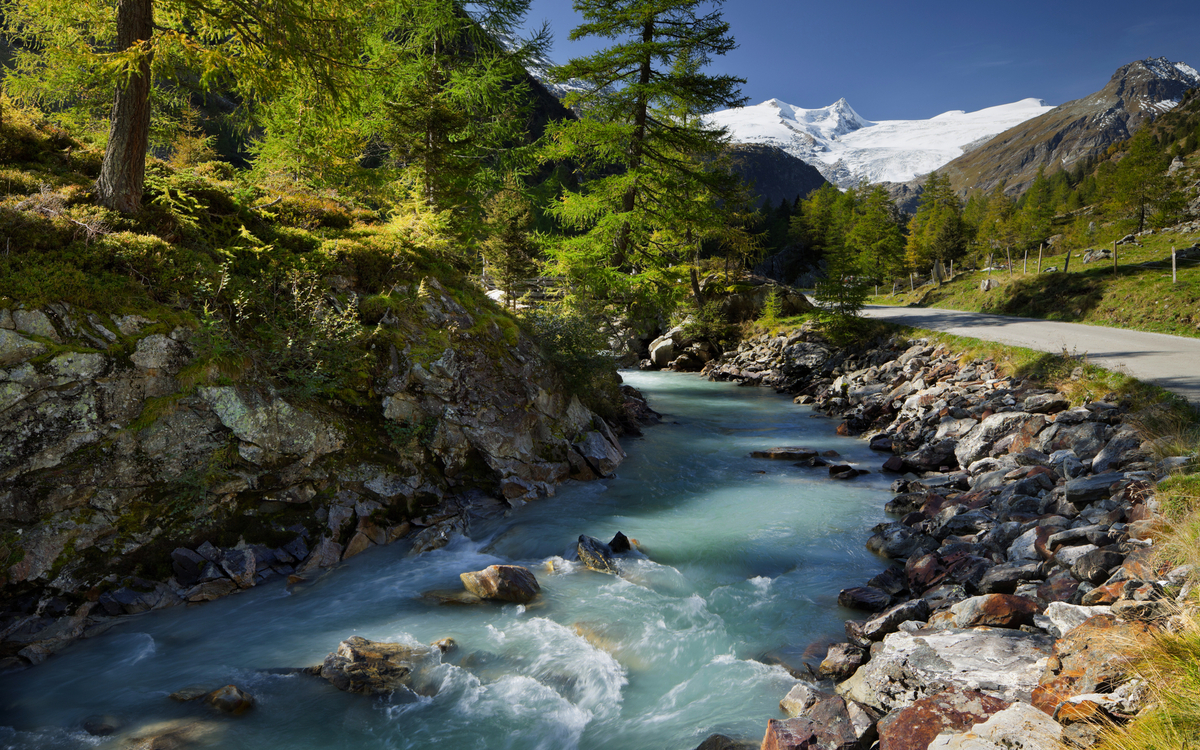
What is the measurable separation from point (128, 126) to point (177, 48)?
1.50 meters

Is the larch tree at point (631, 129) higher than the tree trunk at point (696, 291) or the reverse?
higher

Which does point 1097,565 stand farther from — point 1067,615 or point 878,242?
point 878,242

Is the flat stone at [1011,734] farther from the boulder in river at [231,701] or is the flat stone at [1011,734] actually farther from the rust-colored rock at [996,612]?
the boulder in river at [231,701]

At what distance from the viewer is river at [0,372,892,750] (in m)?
4.75

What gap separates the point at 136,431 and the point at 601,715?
21.2 ft

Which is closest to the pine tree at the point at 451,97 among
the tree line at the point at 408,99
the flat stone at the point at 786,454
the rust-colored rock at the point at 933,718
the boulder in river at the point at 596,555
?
the tree line at the point at 408,99

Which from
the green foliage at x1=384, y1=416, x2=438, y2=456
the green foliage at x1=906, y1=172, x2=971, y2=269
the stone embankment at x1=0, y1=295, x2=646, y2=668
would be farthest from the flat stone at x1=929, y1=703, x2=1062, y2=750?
the green foliage at x1=906, y1=172, x2=971, y2=269

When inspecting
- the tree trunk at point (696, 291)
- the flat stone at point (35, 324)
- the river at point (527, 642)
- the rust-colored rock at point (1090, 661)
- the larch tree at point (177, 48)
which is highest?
the larch tree at point (177, 48)

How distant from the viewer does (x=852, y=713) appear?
14.5 feet

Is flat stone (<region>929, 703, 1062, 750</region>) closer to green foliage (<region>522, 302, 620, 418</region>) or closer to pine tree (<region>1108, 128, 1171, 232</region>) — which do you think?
green foliage (<region>522, 302, 620, 418</region>)

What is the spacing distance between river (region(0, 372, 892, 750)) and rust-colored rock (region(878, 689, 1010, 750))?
1.22m

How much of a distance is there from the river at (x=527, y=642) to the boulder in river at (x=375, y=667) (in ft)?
0.42

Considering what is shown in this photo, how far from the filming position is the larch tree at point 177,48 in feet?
23.6

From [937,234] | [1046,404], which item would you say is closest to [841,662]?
[1046,404]
